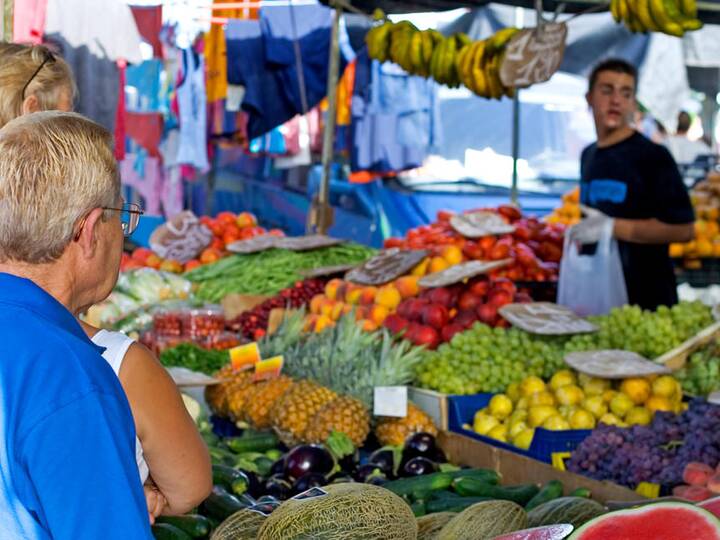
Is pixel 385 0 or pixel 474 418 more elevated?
pixel 385 0

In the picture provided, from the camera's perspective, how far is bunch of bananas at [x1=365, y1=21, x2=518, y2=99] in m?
6.34

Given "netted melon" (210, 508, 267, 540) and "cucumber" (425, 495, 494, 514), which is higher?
"netted melon" (210, 508, 267, 540)

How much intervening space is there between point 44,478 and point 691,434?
2589 millimetres

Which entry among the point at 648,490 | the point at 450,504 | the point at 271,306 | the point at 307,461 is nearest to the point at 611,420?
the point at 648,490

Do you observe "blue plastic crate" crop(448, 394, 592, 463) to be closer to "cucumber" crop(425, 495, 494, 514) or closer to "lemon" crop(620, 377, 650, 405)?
"lemon" crop(620, 377, 650, 405)

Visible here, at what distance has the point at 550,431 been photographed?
3.69m

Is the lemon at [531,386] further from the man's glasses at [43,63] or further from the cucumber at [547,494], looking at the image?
the man's glasses at [43,63]

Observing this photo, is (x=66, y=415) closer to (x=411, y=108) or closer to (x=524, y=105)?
(x=411, y=108)

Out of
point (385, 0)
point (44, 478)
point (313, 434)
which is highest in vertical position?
point (385, 0)

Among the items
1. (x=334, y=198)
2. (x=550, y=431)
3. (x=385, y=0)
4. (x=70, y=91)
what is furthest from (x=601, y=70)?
(x=334, y=198)

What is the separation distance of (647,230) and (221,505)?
10.3 feet

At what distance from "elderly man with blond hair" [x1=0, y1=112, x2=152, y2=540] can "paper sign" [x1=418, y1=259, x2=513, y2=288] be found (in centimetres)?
357

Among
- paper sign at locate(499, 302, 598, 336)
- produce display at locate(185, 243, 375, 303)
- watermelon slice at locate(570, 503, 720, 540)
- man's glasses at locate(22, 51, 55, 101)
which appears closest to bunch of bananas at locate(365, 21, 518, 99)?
produce display at locate(185, 243, 375, 303)

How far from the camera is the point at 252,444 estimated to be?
407 cm
